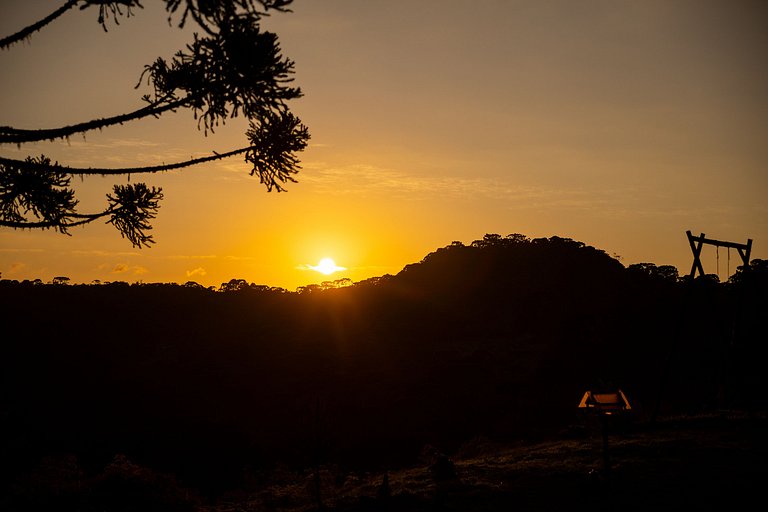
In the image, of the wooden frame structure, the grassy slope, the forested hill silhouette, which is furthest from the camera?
the forested hill silhouette

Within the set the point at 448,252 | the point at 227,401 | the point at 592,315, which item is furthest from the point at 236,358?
the point at 448,252

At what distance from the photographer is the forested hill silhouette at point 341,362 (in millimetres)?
38719

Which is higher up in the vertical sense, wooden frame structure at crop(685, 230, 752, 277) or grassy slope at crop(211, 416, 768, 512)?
wooden frame structure at crop(685, 230, 752, 277)

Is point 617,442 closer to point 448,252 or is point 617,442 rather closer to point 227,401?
point 227,401

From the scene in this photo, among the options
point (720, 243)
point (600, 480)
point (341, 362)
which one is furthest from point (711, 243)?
point (341, 362)

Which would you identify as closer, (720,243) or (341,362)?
(720,243)

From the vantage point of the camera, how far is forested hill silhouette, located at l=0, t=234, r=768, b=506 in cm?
3872

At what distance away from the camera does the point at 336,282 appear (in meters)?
83.6

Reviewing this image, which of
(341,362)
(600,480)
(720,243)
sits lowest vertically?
(341,362)

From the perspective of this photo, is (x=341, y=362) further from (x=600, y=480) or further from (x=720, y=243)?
(x=600, y=480)

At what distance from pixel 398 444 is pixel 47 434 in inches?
866

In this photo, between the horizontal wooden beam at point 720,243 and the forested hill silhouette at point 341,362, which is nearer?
the horizontal wooden beam at point 720,243

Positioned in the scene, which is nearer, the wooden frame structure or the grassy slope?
the grassy slope

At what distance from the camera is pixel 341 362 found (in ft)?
176
